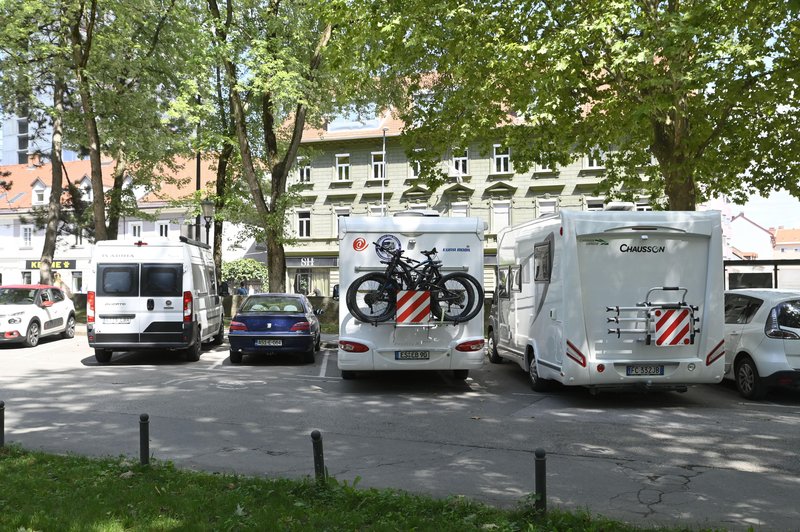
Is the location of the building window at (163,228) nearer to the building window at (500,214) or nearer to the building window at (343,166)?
the building window at (343,166)

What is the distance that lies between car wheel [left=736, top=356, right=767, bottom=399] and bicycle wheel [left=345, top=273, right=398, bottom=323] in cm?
563

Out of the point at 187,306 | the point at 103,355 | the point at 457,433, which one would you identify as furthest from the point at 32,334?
the point at 457,433

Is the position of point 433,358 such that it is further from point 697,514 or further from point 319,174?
point 319,174

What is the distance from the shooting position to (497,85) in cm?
1644

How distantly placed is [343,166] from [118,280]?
33307mm

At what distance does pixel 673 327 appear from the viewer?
393 inches

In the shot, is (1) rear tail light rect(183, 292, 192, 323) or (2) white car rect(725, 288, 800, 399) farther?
(1) rear tail light rect(183, 292, 192, 323)

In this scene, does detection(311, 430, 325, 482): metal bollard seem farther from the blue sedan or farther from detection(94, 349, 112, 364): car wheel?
detection(94, 349, 112, 364): car wheel

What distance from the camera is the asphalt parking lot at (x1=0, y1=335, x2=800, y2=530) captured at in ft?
19.6

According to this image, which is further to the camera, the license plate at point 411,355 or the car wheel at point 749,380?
the license plate at point 411,355

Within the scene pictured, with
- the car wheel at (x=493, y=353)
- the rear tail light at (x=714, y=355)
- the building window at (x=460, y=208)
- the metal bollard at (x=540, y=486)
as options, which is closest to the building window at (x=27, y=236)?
the building window at (x=460, y=208)

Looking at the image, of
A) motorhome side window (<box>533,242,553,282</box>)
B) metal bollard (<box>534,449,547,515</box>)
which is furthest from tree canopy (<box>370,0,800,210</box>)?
metal bollard (<box>534,449,547,515</box>)

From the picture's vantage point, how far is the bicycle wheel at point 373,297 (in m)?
11.2

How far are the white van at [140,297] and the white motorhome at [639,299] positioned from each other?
8.71 m
